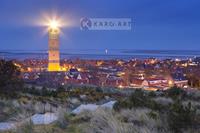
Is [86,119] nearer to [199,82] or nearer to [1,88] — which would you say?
[1,88]

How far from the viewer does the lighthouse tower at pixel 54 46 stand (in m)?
55.9

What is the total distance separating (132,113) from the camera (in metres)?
9.37

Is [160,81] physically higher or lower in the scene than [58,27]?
lower

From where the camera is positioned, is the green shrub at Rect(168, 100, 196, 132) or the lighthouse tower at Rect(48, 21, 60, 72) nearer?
the green shrub at Rect(168, 100, 196, 132)

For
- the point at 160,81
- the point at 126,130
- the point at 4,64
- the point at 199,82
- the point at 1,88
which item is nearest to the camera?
the point at 126,130

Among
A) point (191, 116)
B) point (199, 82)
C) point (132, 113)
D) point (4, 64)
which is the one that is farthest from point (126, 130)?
point (199, 82)

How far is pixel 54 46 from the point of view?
62.2 metres

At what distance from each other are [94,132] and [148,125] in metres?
1.06

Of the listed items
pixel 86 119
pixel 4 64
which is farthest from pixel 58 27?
pixel 86 119

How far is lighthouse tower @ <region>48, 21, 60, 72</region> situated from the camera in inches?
2202

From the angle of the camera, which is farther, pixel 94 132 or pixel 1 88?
pixel 1 88

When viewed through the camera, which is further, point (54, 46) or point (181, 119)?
point (54, 46)

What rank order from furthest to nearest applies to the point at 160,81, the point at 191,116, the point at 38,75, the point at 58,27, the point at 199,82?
the point at 58,27 → the point at 38,75 → the point at 160,81 → the point at 199,82 → the point at 191,116

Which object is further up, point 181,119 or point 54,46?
point 54,46
